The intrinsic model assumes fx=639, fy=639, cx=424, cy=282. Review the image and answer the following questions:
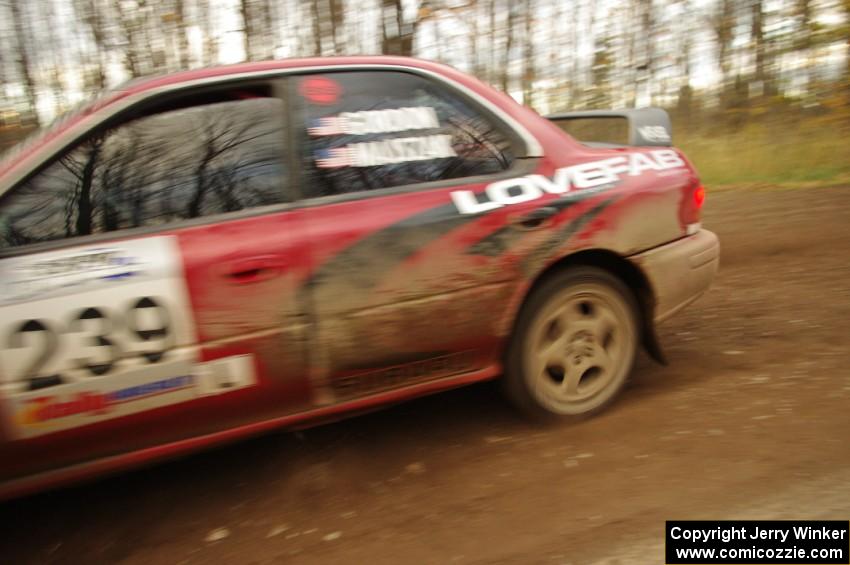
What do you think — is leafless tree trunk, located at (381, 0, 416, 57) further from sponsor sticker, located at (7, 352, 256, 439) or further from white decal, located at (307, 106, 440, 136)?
sponsor sticker, located at (7, 352, 256, 439)

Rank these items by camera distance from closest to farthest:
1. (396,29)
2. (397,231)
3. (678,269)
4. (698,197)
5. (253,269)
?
(253,269) < (397,231) < (678,269) < (698,197) < (396,29)

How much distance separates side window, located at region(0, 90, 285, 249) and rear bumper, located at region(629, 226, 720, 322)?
1.81m

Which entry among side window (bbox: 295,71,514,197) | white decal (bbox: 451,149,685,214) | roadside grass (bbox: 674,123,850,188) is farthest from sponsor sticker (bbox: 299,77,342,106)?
roadside grass (bbox: 674,123,850,188)

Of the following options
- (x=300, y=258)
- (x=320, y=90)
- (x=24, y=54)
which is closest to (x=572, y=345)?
(x=300, y=258)

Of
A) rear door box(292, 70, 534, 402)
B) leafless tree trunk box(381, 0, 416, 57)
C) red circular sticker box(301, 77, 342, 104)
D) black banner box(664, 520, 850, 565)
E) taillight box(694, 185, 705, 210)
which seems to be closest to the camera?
black banner box(664, 520, 850, 565)

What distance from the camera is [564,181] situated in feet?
9.71

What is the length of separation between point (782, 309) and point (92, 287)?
417cm

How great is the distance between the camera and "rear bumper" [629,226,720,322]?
124 inches

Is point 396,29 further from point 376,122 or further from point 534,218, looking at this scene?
point 534,218

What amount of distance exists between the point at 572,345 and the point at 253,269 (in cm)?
155

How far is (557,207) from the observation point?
114 inches

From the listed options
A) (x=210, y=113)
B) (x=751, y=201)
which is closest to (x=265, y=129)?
(x=210, y=113)

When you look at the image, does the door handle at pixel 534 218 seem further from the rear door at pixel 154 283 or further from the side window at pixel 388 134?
the rear door at pixel 154 283

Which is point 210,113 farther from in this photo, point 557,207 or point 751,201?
point 751,201
